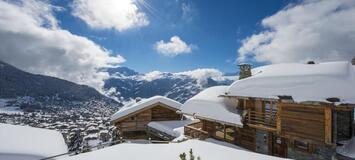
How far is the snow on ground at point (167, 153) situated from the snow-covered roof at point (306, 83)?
7508 mm

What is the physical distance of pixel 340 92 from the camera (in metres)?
14.0

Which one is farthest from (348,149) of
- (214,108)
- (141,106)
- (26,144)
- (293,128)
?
(141,106)

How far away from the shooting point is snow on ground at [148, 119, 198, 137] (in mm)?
24781

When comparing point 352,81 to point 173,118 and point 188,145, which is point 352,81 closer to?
point 188,145

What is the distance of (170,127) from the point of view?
26750 millimetres

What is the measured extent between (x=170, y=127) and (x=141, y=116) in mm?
4201

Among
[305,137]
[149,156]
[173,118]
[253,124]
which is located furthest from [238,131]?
[149,156]

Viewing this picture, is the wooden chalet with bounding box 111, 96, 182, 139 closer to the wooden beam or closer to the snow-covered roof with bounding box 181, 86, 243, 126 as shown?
the snow-covered roof with bounding box 181, 86, 243, 126

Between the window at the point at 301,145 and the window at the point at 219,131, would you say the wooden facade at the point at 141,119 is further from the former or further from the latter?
the window at the point at 301,145

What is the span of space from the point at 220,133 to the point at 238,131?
3352 mm

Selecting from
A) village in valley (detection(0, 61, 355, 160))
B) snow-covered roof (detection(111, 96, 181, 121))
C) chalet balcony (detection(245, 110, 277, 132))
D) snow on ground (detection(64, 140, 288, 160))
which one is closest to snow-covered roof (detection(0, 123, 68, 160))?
village in valley (detection(0, 61, 355, 160))

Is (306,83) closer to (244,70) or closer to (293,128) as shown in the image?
(293,128)

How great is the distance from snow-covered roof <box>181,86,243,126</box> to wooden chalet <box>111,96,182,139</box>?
507 cm

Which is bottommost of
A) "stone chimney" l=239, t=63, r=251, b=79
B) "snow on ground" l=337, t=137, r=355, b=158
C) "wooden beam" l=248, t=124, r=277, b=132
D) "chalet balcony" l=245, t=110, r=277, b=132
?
"snow on ground" l=337, t=137, r=355, b=158
